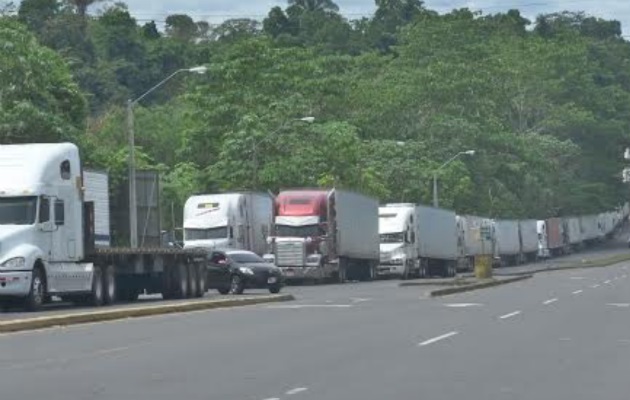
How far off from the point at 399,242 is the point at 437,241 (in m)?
5.39

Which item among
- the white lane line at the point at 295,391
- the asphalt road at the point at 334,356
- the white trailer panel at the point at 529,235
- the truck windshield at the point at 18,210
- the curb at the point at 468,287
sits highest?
the white trailer panel at the point at 529,235

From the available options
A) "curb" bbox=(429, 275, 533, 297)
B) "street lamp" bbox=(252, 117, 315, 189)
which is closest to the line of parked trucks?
"street lamp" bbox=(252, 117, 315, 189)

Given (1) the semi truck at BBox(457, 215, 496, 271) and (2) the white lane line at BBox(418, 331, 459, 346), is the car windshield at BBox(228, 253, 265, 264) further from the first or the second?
(1) the semi truck at BBox(457, 215, 496, 271)

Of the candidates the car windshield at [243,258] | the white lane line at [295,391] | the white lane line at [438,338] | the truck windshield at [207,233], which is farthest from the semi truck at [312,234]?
the white lane line at [295,391]

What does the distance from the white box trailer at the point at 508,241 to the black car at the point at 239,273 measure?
164ft

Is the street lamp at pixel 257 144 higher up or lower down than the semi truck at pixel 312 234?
higher up

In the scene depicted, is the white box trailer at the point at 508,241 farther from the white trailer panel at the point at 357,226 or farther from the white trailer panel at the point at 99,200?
the white trailer panel at the point at 99,200

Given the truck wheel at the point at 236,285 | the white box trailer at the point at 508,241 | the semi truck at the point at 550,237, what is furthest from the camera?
the semi truck at the point at 550,237

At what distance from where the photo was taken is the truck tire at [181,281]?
140 ft

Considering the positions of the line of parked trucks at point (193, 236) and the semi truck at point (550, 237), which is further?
the semi truck at point (550, 237)

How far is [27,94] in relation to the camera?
177 feet

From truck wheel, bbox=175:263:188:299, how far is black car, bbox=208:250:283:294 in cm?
436

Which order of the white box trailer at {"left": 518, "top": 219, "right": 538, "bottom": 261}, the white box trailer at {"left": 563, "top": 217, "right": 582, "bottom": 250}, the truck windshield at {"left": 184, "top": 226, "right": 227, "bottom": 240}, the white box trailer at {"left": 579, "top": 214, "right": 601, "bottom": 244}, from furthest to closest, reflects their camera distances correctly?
the white box trailer at {"left": 579, "top": 214, "right": 601, "bottom": 244}
the white box trailer at {"left": 563, "top": 217, "right": 582, "bottom": 250}
the white box trailer at {"left": 518, "top": 219, "right": 538, "bottom": 261}
the truck windshield at {"left": 184, "top": 226, "right": 227, "bottom": 240}

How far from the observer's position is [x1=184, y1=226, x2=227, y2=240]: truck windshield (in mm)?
59375
